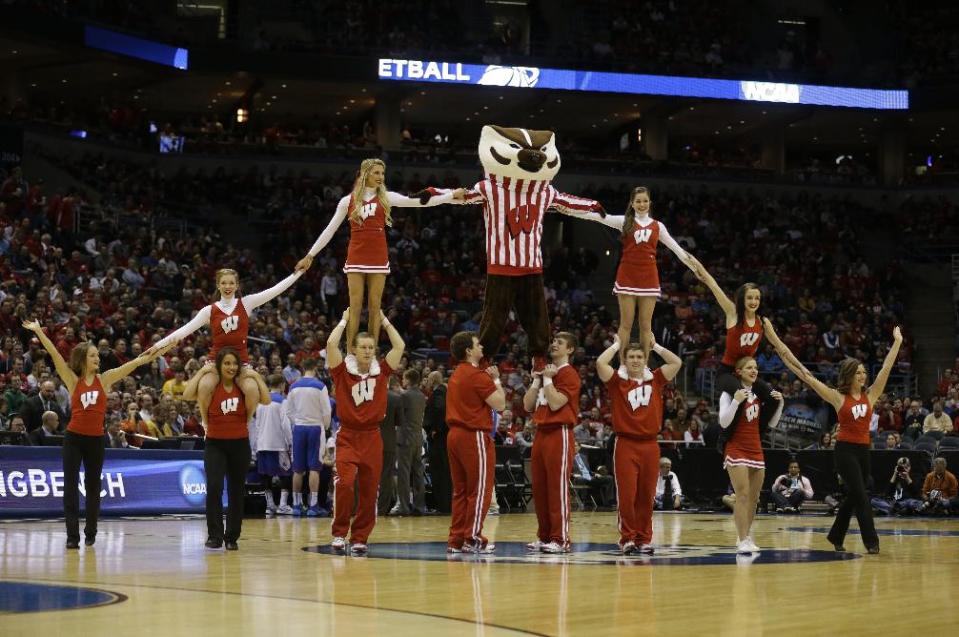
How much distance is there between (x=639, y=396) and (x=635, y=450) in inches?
18.6

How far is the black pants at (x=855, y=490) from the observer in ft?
40.7

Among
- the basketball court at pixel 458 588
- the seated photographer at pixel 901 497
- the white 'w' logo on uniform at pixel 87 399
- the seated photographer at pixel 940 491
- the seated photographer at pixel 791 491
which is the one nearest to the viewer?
the basketball court at pixel 458 588

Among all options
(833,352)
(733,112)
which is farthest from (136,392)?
(733,112)

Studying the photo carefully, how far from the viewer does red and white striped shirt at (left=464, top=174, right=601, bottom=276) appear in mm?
11719

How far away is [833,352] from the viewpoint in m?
32.1

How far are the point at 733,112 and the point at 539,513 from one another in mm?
31903

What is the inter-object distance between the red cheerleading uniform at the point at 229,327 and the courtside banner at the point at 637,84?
24.0m

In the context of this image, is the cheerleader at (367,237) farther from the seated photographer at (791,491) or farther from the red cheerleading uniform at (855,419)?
the seated photographer at (791,491)

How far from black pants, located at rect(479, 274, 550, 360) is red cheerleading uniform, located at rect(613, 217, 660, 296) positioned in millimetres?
1349

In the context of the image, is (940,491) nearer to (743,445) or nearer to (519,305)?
(743,445)

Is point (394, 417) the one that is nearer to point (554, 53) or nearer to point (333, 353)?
point (333, 353)

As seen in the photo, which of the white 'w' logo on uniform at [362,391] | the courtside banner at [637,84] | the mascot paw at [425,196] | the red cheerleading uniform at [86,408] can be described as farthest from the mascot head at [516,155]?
the courtside banner at [637,84]

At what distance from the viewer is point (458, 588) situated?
875cm

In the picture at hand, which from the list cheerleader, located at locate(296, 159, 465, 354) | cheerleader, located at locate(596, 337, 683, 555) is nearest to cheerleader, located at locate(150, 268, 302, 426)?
cheerleader, located at locate(296, 159, 465, 354)
